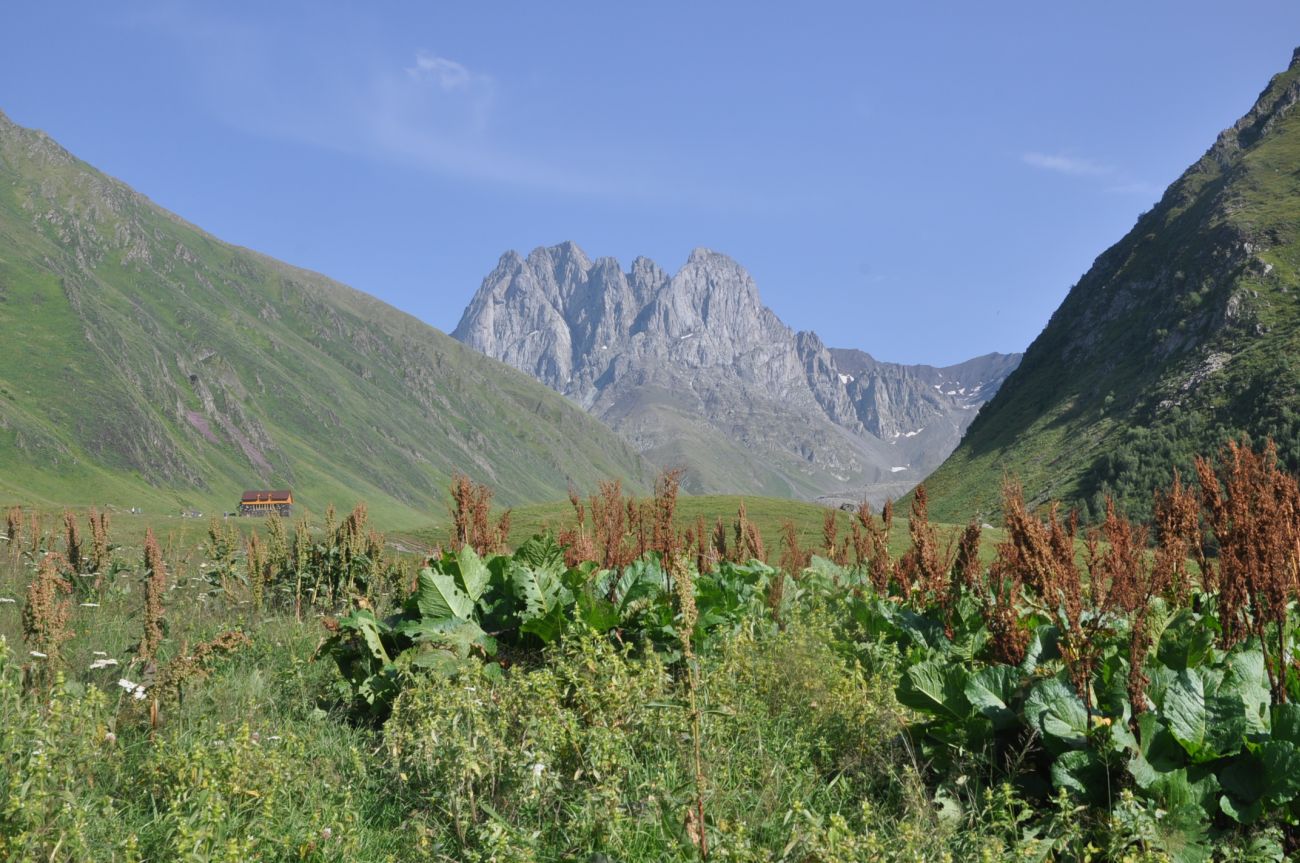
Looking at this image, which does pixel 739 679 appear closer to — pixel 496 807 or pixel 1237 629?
pixel 496 807

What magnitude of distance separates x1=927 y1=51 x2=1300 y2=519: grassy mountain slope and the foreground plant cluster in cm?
9664

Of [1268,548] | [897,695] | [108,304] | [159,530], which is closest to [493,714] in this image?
[897,695]

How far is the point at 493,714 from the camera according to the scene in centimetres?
634

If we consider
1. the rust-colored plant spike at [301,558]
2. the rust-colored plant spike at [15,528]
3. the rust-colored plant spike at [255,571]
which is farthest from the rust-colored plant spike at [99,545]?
the rust-colored plant spike at [301,558]

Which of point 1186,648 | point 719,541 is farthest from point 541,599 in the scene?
point 719,541

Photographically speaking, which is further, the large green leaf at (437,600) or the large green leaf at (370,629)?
the large green leaf at (437,600)

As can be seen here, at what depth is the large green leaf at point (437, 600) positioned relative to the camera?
8.09 meters

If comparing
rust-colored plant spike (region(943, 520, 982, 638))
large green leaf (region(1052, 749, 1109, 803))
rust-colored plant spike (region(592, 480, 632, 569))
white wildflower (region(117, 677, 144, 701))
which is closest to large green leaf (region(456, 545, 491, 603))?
rust-colored plant spike (region(592, 480, 632, 569))

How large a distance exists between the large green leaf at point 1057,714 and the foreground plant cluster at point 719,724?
1cm

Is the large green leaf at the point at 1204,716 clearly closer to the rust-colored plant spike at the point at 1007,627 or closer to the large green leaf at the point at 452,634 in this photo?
the rust-colored plant spike at the point at 1007,627

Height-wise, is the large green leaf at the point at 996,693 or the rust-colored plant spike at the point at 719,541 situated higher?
the rust-colored plant spike at the point at 719,541

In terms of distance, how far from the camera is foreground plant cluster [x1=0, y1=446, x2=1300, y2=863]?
4.61 m

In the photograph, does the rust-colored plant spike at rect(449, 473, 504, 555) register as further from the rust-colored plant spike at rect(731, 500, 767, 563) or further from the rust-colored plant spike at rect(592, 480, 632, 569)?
the rust-colored plant spike at rect(731, 500, 767, 563)

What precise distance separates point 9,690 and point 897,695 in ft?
17.3
